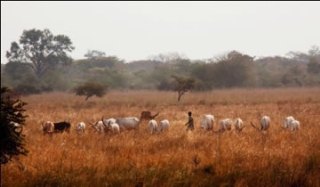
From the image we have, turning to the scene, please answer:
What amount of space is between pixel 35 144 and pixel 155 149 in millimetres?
3251

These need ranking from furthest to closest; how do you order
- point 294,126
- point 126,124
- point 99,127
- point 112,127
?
point 126,124 → point 99,127 → point 112,127 → point 294,126

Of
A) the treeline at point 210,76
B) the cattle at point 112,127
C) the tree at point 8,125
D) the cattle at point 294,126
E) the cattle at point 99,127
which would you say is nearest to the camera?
the tree at point 8,125

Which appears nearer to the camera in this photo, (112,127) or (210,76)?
(112,127)

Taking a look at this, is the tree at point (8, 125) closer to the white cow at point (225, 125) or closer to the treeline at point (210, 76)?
the white cow at point (225, 125)

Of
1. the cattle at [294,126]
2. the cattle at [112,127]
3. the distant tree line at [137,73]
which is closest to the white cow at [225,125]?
the cattle at [294,126]

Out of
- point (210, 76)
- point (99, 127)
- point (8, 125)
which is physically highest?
point (210, 76)

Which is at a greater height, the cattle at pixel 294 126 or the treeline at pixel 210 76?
the treeline at pixel 210 76

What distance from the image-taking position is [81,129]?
16016 mm

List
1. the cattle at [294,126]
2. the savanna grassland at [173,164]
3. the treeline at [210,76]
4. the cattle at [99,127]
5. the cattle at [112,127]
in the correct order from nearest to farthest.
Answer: the savanna grassland at [173,164] < the cattle at [294,126] < the cattle at [112,127] < the cattle at [99,127] < the treeline at [210,76]

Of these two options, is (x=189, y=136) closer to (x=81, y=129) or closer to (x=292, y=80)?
(x=81, y=129)

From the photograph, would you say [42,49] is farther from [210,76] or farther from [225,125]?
[225,125]

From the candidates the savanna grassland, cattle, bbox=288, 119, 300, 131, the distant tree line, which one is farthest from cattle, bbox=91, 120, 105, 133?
the distant tree line

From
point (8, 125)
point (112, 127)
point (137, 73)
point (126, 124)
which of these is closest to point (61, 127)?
point (112, 127)

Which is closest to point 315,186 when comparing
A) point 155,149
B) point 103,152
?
point 155,149
